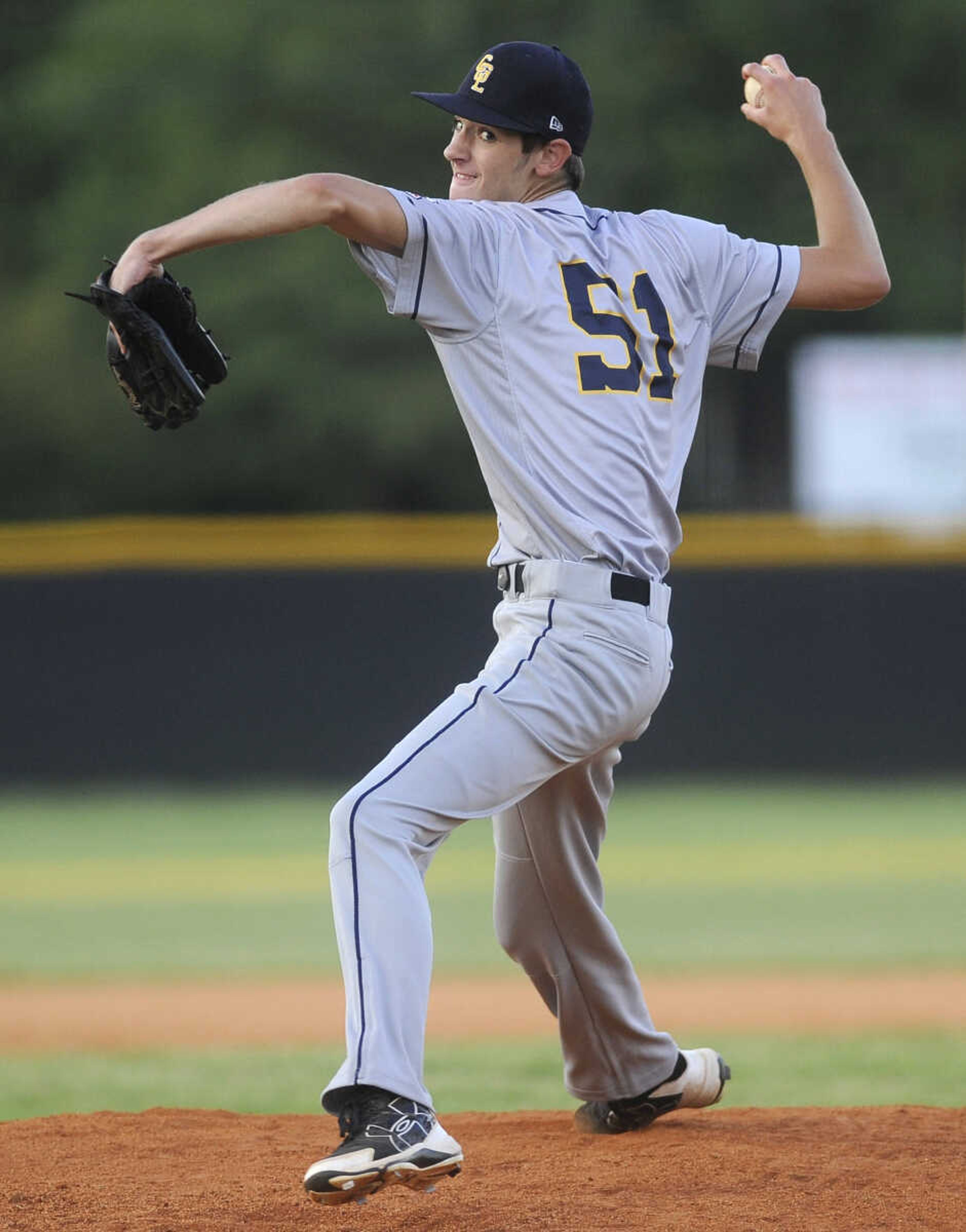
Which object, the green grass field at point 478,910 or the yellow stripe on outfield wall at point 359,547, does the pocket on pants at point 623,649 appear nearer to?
the green grass field at point 478,910

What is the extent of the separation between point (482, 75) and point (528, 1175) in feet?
6.24

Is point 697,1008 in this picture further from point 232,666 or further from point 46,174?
point 46,174

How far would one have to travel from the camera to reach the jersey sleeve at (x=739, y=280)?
10.9ft

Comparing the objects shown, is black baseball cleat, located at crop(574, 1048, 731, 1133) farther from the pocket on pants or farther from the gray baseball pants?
the pocket on pants

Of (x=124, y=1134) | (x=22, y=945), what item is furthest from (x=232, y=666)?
(x=124, y=1134)

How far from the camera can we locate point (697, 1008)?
6117 mm

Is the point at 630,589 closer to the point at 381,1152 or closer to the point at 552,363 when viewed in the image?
the point at 552,363

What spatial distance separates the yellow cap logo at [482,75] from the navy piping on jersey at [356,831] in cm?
98

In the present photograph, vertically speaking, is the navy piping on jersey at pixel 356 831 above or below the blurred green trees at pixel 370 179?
below

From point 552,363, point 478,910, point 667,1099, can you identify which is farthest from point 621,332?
point 478,910

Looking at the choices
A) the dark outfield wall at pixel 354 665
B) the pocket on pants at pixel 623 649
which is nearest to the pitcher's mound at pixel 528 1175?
the pocket on pants at pixel 623 649

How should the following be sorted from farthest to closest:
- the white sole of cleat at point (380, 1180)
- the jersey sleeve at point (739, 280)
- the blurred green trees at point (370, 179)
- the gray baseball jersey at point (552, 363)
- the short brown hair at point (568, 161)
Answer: the blurred green trees at point (370, 179) → the jersey sleeve at point (739, 280) → the short brown hair at point (568, 161) → the gray baseball jersey at point (552, 363) → the white sole of cleat at point (380, 1180)

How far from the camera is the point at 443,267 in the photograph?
2924mm

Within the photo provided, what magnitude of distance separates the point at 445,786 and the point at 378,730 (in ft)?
27.3
